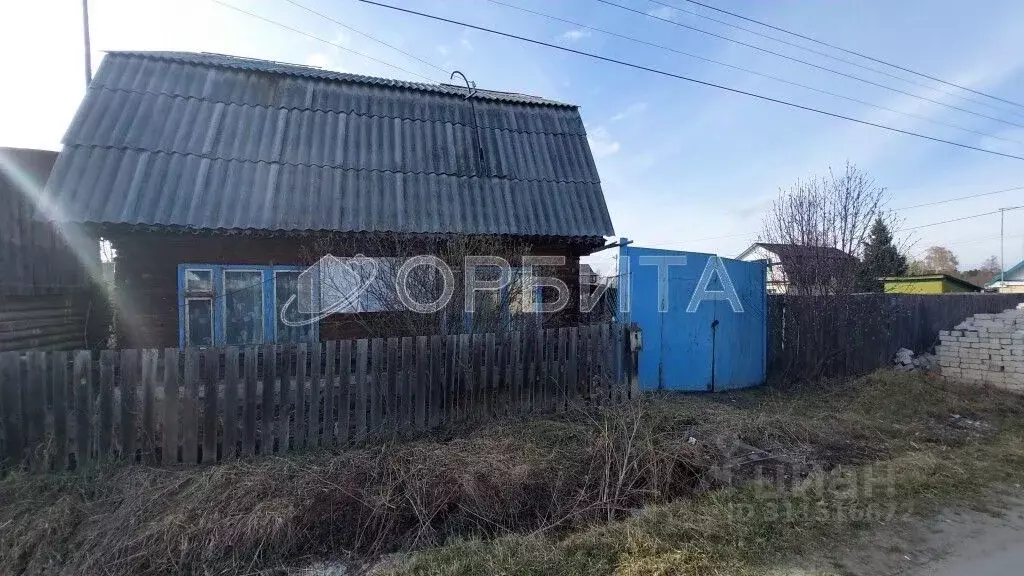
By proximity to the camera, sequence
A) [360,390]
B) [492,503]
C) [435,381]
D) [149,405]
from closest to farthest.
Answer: [492,503]
[149,405]
[360,390]
[435,381]

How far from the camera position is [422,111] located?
820cm

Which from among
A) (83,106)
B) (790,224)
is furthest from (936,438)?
(83,106)

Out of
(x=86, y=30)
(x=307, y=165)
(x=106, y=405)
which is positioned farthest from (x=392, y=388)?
(x=86, y=30)

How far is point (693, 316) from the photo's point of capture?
736cm

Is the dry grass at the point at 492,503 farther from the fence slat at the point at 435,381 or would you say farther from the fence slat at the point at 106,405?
the fence slat at the point at 435,381

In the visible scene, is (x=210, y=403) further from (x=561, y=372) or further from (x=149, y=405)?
(x=561, y=372)

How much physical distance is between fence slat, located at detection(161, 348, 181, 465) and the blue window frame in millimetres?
2531

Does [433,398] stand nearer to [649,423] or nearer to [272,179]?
[649,423]

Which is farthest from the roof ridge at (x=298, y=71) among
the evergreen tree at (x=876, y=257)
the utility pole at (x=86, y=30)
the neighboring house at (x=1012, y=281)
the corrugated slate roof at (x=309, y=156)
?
the neighboring house at (x=1012, y=281)

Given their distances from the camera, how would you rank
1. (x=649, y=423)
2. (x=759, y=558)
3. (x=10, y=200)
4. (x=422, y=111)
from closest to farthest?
1. (x=759, y=558)
2. (x=649, y=423)
3. (x=10, y=200)
4. (x=422, y=111)

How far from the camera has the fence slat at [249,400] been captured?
161 inches

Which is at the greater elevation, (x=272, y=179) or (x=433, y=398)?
(x=272, y=179)

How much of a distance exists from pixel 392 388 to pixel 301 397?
85cm

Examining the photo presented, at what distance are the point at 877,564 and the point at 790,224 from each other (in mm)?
7165
